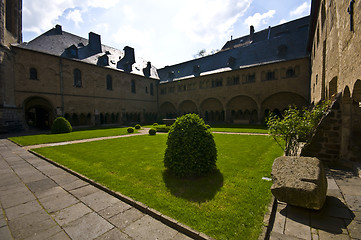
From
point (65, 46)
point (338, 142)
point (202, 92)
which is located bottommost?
point (338, 142)

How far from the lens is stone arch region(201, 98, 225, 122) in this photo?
2597cm

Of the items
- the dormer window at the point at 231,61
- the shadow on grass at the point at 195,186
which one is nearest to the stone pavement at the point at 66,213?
the shadow on grass at the point at 195,186

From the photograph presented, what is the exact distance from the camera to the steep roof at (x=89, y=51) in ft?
65.2

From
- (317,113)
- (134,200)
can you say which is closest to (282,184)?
(134,200)

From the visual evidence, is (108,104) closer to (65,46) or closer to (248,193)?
(65,46)

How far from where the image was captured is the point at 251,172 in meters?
4.80

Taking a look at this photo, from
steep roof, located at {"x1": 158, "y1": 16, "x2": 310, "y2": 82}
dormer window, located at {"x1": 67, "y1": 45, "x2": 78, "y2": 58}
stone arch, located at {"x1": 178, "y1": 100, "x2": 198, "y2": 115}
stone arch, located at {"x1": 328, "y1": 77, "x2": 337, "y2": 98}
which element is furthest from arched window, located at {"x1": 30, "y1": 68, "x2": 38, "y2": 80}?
stone arch, located at {"x1": 328, "y1": 77, "x2": 337, "y2": 98}

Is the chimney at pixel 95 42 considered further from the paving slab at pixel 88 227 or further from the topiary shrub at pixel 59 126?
the paving slab at pixel 88 227

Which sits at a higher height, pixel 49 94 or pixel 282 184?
pixel 49 94

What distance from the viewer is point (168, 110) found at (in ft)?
107

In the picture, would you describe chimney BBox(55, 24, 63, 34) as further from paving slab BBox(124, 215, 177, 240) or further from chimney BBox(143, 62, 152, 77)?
paving slab BBox(124, 215, 177, 240)

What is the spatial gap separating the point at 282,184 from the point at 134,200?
115 inches

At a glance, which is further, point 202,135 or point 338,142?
point 338,142

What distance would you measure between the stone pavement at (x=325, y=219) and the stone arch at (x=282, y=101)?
1950cm
